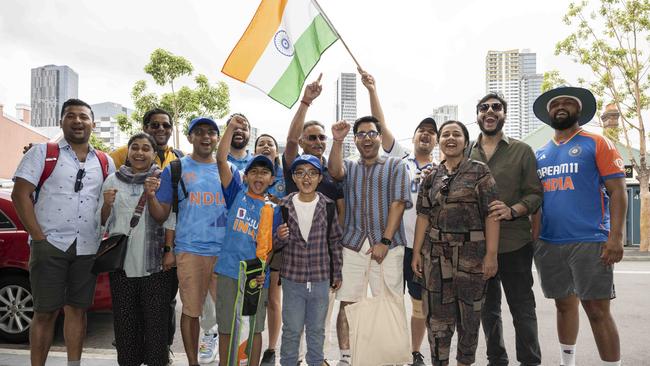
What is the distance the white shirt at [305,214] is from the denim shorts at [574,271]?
2.05m

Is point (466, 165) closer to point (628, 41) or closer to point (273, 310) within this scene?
point (273, 310)

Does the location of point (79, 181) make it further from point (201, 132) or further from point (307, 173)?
point (307, 173)

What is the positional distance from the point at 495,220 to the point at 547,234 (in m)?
0.72

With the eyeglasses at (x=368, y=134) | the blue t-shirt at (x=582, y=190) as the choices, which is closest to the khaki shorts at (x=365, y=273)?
the eyeglasses at (x=368, y=134)

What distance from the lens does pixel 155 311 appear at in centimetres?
356

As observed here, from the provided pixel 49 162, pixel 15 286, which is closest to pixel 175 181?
pixel 49 162

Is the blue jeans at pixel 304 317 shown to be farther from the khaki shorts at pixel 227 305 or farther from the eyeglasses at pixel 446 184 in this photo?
the eyeglasses at pixel 446 184

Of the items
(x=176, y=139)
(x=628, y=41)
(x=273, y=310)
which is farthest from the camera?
(x=176, y=139)

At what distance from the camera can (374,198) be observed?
3.89 m

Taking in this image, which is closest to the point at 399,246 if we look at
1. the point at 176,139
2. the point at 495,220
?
the point at 495,220

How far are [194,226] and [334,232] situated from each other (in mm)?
1194

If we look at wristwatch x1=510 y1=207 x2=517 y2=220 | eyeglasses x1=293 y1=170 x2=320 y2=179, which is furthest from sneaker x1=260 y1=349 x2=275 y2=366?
wristwatch x1=510 y1=207 x2=517 y2=220

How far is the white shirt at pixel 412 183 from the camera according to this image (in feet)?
13.9

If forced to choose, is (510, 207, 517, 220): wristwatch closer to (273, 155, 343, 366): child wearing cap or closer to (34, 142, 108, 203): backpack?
(273, 155, 343, 366): child wearing cap
